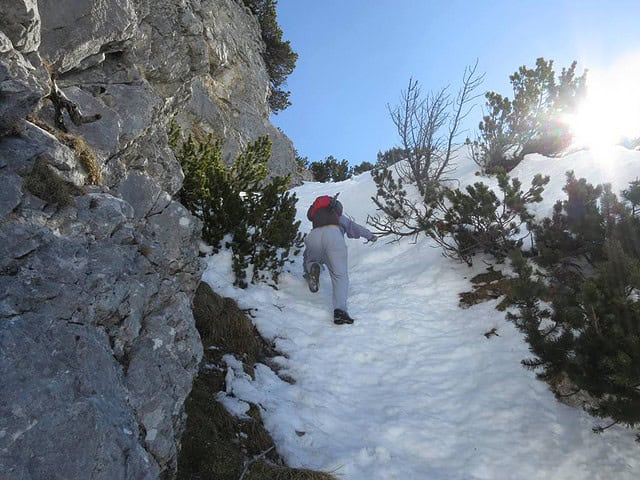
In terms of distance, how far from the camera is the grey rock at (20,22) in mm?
3299

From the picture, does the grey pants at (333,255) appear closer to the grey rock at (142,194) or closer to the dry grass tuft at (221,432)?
the dry grass tuft at (221,432)

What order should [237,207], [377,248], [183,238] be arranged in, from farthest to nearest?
[377,248] < [237,207] < [183,238]

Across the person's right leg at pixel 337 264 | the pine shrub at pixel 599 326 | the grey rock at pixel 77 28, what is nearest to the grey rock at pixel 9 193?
the grey rock at pixel 77 28

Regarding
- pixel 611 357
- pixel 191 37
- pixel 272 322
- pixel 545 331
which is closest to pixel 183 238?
pixel 272 322

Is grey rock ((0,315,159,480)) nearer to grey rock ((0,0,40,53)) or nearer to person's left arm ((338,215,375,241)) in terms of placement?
grey rock ((0,0,40,53))

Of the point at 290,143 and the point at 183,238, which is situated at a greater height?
the point at 290,143

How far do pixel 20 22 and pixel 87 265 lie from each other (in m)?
2.31

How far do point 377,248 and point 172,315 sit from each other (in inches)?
219

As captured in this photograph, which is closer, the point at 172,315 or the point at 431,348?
the point at 172,315

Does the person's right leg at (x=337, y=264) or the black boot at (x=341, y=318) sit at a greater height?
the person's right leg at (x=337, y=264)

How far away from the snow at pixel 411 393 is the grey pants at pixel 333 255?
1.20 feet

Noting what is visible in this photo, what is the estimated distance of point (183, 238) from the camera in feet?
14.3

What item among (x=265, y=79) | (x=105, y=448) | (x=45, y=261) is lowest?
(x=105, y=448)

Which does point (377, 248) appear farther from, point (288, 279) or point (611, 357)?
point (611, 357)
